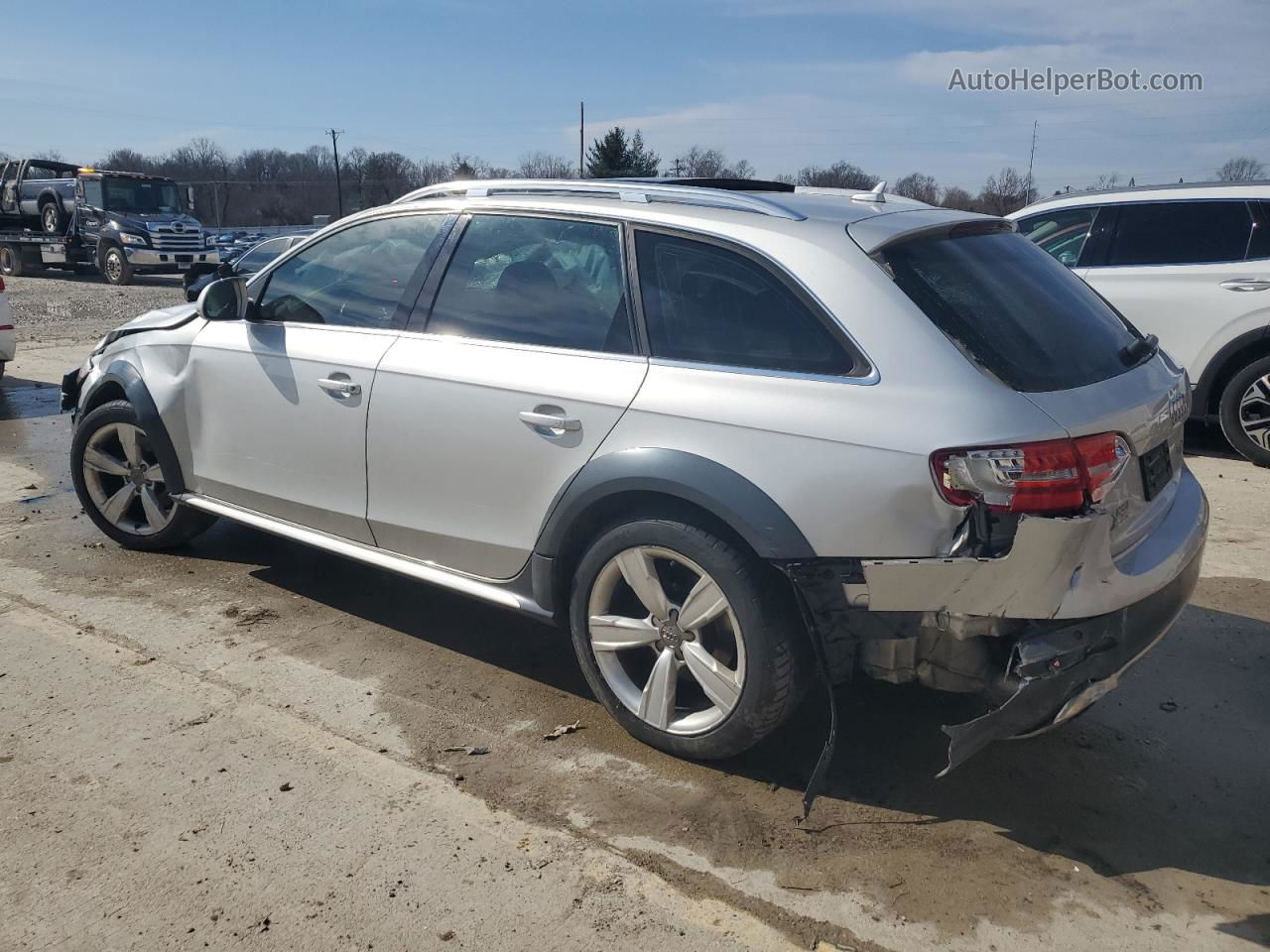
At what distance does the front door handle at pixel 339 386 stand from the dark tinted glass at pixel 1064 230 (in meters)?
5.99

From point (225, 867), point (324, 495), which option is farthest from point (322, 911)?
point (324, 495)

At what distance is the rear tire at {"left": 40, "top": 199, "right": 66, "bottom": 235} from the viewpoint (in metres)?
26.6

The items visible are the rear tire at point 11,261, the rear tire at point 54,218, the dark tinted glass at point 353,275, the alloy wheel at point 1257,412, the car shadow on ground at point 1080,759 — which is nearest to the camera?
the car shadow on ground at point 1080,759

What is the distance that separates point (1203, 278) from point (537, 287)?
5807 mm

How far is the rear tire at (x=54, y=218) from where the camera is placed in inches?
1046

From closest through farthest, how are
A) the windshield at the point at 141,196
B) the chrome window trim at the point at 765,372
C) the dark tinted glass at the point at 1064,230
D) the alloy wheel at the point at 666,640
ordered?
the chrome window trim at the point at 765,372 < the alloy wheel at the point at 666,640 < the dark tinted glass at the point at 1064,230 < the windshield at the point at 141,196

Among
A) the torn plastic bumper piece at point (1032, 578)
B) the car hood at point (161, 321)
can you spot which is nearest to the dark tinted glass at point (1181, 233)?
the torn plastic bumper piece at point (1032, 578)

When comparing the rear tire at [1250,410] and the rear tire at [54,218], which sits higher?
the rear tire at [54,218]

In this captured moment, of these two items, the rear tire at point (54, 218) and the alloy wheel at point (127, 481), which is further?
the rear tire at point (54, 218)

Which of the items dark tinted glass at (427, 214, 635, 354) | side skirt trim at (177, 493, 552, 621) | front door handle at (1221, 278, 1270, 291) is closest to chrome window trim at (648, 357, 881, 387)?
dark tinted glass at (427, 214, 635, 354)

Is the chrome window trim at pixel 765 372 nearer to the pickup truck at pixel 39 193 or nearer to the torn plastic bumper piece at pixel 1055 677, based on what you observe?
the torn plastic bumper piece at pixel 1055 677

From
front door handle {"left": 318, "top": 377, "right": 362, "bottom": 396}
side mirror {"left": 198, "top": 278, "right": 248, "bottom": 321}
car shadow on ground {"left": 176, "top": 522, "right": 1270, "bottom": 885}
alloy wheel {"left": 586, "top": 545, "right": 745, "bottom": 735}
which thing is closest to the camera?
car shadow on ground {"left": 176, "top": 522, "right": 1270, "bottom": 885}

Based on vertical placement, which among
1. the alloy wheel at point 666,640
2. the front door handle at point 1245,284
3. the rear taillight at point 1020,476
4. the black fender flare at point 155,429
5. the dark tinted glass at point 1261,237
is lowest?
the alloy wheel at point 666,640

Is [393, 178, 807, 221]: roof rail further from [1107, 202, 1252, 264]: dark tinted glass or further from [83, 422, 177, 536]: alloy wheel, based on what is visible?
[1107, 202, 1252, 264]: dark tinted glass
